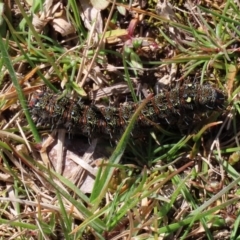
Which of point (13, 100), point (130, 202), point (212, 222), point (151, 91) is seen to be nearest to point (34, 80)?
point (13, 100)

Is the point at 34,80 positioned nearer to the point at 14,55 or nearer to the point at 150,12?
the point at 14,55

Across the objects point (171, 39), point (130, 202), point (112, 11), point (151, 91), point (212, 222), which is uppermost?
point (112, 11)

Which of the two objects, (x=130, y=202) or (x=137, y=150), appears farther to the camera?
(x=137, y=150)

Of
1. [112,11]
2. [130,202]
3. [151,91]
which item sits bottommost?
[130,202]

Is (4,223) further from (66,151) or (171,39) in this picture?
(171,39)

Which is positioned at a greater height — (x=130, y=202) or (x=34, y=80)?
(x=34, y=80)

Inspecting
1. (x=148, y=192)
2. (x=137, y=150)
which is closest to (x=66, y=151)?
(x=137, y=150)
